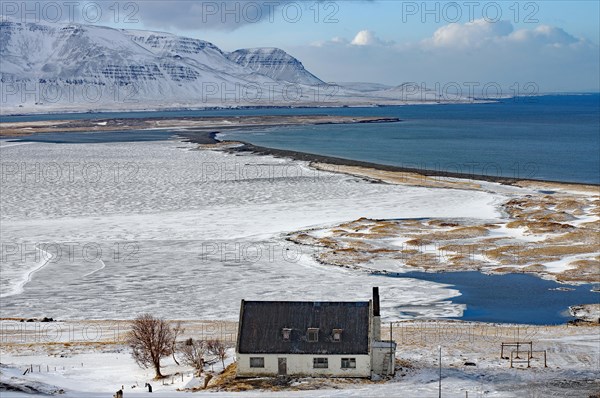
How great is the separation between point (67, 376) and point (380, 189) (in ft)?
197

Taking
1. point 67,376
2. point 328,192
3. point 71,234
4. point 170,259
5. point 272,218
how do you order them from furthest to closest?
point 328,192 < point 272,218 < point 71,234 < point 170,259 < point 67,376

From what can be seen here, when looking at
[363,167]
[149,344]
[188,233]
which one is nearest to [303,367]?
[149,344]

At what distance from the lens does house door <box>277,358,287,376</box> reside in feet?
112

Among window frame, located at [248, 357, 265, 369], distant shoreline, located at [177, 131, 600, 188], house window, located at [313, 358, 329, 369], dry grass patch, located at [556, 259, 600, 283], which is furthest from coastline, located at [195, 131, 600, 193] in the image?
window frame, located at [248, 357, 265, 369]

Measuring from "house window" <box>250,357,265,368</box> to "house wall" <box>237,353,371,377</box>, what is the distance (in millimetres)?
123

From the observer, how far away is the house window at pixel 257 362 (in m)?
33.9

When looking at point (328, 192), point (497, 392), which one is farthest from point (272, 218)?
point (497, 392)

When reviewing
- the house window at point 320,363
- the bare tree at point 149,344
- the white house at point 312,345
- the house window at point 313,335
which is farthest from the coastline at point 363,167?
the bare tree at point 149,344

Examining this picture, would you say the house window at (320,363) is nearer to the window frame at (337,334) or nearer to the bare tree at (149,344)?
the window frame at (337,334)

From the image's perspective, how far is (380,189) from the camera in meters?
91.1

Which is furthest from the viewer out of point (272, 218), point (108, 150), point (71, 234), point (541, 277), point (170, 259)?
point (108, 150)

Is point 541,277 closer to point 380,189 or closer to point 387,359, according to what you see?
point 387,359

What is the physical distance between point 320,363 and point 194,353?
610 cm

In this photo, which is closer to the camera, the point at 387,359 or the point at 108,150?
the point at 387,359
